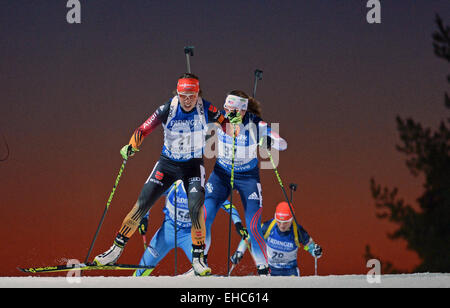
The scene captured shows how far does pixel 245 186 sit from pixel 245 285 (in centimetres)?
174

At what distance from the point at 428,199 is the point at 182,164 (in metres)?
7.18

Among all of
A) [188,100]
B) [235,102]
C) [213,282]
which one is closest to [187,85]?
[188,100]

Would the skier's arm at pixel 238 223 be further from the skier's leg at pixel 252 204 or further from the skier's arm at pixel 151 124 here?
the skier's arm at pixel 151 124

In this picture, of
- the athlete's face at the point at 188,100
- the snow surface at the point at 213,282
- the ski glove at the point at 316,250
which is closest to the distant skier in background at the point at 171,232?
the ski glove at the point at 316,250

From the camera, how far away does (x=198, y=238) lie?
15.8ft

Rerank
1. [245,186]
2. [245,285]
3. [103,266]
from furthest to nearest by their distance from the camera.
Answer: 1. [245,186]
2. [103,266]
3. [245,285]

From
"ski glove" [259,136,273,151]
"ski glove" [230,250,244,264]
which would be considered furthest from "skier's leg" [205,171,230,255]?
"ski glove" [230,250,244,264]

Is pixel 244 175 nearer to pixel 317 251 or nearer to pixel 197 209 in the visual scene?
pixel 197 209

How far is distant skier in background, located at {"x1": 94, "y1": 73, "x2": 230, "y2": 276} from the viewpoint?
188 inches

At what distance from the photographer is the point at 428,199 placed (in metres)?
10.9

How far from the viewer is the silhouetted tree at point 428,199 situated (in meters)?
10.5

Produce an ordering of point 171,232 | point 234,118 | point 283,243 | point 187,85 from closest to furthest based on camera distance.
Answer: point 187,85
point 234,118
point 171,232
point 283,243
